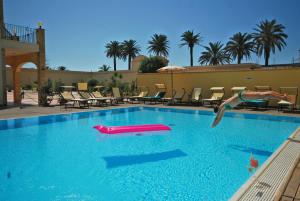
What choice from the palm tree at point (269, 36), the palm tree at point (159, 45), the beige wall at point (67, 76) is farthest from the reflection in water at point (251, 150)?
the palm tree at point (159, 45)

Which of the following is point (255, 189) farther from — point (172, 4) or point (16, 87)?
point (16, 87)

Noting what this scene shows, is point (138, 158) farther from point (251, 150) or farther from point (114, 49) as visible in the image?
point (114, 49)

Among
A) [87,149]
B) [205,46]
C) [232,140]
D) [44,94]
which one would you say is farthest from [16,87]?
[205,46]

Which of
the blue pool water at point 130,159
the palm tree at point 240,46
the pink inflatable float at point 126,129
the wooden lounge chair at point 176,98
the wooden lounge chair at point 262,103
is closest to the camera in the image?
the blue pool water at point 130,159

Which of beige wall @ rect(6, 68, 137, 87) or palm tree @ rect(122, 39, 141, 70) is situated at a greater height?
palm tree @ rect(122, 39, 141, 70)

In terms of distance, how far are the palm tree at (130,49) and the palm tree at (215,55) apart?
37.4ft

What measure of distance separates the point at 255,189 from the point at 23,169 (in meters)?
4.44

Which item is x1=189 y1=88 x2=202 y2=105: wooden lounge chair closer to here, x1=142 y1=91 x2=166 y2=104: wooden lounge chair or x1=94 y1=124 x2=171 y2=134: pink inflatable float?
x1=142 y1=91 x2=166 y2=104: wooden lounge chair

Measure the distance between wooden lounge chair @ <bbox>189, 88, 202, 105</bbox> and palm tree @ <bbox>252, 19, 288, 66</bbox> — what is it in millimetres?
17656

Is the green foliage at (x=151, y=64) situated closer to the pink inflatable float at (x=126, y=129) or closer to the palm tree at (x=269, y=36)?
the palm tree at (x=269, y=36)

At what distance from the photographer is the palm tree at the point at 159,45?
40.4 meters

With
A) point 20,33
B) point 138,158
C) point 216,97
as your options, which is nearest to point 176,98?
point 216,97

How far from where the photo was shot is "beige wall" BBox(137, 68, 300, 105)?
14.2 m

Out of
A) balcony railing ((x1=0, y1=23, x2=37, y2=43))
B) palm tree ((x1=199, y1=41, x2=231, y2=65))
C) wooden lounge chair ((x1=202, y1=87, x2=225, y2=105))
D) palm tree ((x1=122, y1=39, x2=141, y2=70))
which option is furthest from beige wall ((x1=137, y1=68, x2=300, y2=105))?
palm tree ((x1=122, y1=39, x2=141, y2=70))
